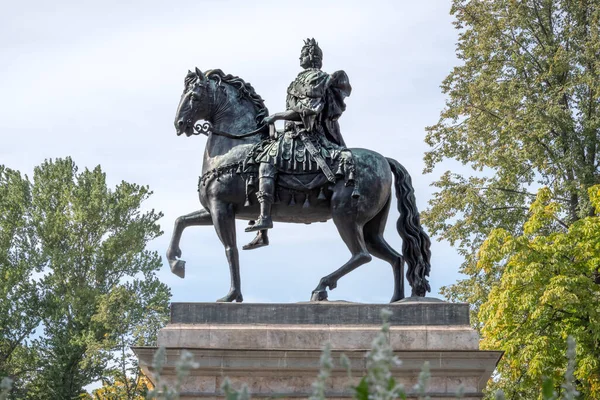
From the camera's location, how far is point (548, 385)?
3.99 m

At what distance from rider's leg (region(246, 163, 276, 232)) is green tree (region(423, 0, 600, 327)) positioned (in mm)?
12955

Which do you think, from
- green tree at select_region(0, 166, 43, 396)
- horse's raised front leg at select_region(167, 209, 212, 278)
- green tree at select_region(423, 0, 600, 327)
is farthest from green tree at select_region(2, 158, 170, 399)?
horse's raised front leg at select_region(167, 209, 212, 278)

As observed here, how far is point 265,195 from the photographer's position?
1114cm

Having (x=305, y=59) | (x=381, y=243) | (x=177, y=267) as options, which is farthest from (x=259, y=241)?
(x=305, y=59)

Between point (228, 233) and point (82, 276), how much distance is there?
25.0 metres

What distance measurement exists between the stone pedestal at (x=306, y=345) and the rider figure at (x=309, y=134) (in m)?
1.06

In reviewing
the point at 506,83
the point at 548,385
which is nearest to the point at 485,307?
the point at 506,83

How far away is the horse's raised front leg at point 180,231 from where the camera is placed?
11648mm

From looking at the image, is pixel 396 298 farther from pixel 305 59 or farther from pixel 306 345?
pixel 305 59

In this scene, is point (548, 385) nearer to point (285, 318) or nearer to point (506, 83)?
point (285, 318)

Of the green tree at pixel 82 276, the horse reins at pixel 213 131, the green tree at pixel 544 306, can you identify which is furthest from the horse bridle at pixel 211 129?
the green tree at pixel 82 276

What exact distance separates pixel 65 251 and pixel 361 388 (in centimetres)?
3296

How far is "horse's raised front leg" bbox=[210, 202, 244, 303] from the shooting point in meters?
11.4

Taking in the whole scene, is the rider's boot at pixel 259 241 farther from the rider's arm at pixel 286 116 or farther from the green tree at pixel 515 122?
the green tree at pixel 515 122
